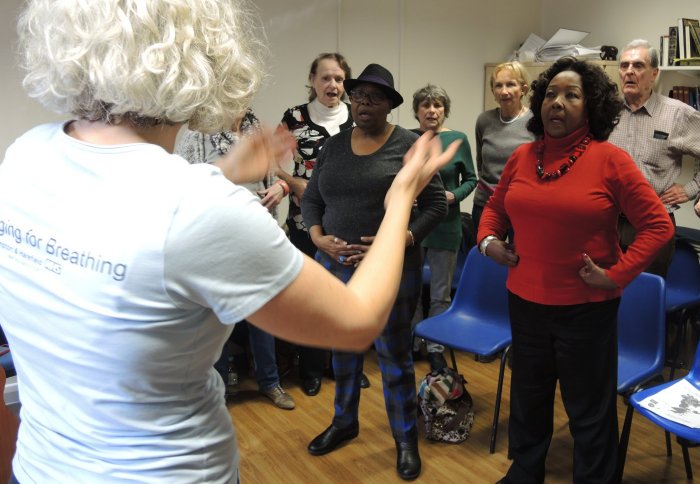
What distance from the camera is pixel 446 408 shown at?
270 centimetres

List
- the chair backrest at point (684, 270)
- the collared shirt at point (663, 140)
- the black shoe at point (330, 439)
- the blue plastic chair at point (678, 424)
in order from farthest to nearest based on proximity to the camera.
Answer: the chair backrest at point (684, 270) → the collared shirt at point (663, 140) → the black shoe at point (330, 439) → the blue plastic chair at point (678, 424)

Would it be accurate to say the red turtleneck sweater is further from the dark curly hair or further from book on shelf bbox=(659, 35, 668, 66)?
book on shelf bbox=(659, 35, 668, 66)

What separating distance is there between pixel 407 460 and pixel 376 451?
221mm

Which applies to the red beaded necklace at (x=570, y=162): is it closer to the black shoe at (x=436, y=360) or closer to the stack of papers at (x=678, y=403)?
the stack of papers at (x=678, y=403)

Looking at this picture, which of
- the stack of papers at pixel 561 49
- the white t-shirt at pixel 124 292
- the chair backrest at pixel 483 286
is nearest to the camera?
the white t-shirt at pixel 124 292

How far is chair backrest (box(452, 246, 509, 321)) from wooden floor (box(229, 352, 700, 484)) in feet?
1.68

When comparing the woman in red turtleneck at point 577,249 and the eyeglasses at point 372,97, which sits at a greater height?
the eyeglasses at point 372,97

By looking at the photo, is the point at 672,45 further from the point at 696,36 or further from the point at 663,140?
the point at 663,140

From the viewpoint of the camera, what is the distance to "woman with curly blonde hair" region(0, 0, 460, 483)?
69cm

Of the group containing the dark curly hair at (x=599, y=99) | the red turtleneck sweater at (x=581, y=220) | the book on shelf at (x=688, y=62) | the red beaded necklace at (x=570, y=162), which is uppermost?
the book on shelf at (x=688, y=62)

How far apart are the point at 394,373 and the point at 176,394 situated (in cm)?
170

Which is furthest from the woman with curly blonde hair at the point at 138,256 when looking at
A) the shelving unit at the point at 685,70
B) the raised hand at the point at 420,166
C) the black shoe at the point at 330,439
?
the shelving unit at the point at 685,70

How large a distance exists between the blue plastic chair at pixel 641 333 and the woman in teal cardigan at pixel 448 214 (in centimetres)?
115

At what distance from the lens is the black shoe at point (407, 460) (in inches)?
95.0
